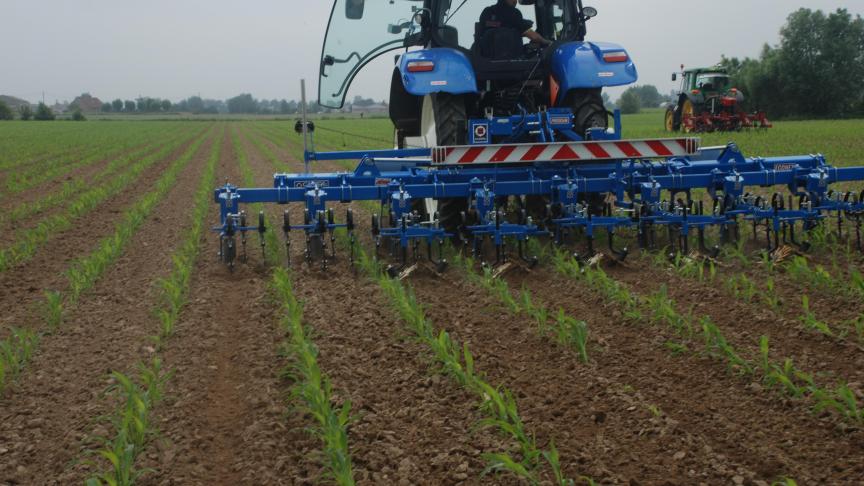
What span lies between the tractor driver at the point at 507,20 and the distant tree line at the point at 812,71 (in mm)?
38480

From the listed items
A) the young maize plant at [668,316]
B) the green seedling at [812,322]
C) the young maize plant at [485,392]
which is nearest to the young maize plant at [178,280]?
the young maize plant at [485,392]

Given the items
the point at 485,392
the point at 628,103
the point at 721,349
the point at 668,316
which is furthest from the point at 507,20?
the point at 628,103

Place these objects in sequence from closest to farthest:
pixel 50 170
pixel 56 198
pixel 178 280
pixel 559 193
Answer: pixel 178 280
pixel 559 193
pixel 56 198
pixel 50 170

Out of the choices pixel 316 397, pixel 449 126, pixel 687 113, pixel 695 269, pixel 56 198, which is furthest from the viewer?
pixel 687 113

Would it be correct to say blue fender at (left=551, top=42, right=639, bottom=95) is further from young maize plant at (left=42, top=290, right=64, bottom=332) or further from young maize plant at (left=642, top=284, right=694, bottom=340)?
young maize plant at (left=42, top=290, right=64, bottom=332)

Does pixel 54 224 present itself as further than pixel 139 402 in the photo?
Yes

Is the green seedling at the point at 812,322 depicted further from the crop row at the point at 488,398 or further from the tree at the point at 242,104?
the tree at the point at 242,104

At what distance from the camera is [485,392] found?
11.1 feet

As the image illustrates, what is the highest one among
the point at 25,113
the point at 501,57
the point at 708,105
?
the point at 25,113

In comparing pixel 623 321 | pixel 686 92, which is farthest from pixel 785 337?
pixel 686 92

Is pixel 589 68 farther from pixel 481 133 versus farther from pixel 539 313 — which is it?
pixel 539 313

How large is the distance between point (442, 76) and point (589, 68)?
3.96 ft

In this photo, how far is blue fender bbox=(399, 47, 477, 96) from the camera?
6.37 m

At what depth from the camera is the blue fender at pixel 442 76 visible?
6.37m
